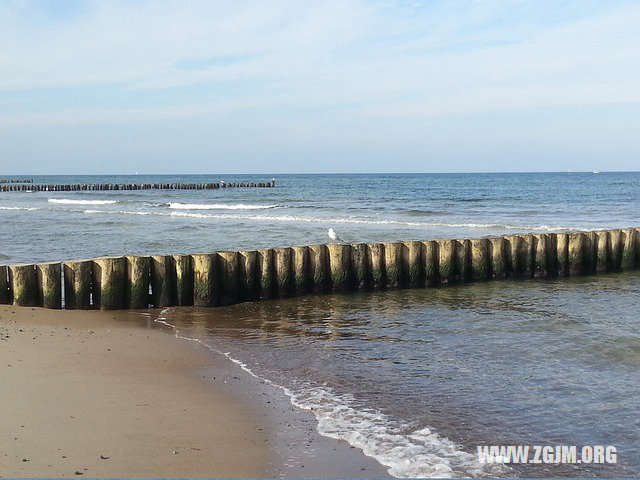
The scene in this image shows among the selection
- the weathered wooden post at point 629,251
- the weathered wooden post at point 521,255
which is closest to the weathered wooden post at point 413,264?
the weathered wooden post at point 521,255

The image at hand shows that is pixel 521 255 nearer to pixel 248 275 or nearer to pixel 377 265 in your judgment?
pixel 377 265

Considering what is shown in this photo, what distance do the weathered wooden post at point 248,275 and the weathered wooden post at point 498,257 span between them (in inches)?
213

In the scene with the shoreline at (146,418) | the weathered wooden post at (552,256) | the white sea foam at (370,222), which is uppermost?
the weathered wooden post at (552,256)

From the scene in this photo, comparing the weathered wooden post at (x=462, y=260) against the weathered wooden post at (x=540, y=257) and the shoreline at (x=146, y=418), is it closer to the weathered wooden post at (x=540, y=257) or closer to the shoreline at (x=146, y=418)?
the weathered wooden post at (x=540, y=257)

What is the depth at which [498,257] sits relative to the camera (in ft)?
51.2

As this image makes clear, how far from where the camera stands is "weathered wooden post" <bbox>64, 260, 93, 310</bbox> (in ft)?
37.3

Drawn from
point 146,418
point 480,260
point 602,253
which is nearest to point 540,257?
point 480,260

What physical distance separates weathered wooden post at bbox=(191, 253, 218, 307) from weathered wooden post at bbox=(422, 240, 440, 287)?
450 cm

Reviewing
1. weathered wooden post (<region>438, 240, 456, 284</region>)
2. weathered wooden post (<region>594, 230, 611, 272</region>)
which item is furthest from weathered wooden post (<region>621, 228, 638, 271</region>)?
weathered wooden post (<region>438, 240, 456, 284</region>)

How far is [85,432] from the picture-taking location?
5.84 metres

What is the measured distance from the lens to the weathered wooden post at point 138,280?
11711mm

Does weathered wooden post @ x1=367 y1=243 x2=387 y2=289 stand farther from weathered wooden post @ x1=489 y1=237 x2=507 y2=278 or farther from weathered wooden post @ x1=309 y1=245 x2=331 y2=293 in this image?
weathered wooden post @ x1=489 y1=237 x2=507 y2=278

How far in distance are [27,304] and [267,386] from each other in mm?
5376

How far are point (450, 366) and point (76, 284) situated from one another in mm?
6116
